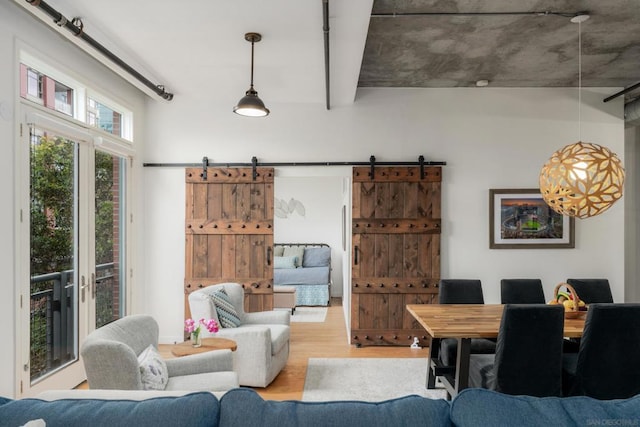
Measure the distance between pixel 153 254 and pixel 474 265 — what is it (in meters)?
3.86

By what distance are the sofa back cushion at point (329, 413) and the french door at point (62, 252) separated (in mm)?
2598

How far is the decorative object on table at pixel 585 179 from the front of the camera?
3057 mm

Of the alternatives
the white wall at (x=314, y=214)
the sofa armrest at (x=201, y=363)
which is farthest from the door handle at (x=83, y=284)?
the white wall at (x=314, y=214)

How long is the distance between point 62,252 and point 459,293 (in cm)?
347

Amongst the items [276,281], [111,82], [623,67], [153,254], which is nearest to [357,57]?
[111,82]

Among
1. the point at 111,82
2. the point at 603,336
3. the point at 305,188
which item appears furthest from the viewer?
the point at 305,188

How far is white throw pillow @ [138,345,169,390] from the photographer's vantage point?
7.72 ft

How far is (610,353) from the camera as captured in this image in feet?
8.59

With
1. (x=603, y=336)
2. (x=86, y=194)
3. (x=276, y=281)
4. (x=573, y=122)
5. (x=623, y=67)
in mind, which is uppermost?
(x=623, y=67)

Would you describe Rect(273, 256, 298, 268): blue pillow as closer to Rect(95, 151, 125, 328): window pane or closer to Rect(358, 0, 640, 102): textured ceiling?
Rect(95, 151, 125, 328): window pane

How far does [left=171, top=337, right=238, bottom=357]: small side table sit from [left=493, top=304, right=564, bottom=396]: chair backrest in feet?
6.21

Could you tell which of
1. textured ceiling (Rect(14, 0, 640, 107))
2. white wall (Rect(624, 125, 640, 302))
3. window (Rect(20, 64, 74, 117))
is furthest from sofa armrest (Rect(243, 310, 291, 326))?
white wall (Rect(624, 125, 640, 302))

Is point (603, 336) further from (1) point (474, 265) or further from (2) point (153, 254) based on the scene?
(2) point (153, 254)

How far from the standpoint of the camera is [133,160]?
4.94 meters
